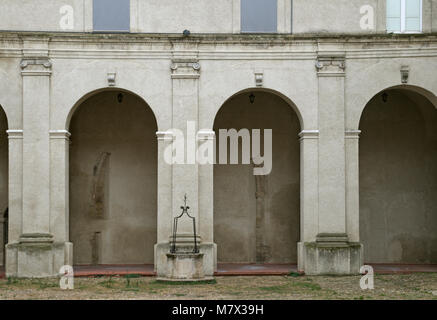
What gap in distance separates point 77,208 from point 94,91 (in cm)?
450

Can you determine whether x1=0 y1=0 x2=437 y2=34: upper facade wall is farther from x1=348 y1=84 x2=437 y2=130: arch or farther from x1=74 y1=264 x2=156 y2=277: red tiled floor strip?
x1=74 y1=264 x2=156 y2=277: red tiled floor strip

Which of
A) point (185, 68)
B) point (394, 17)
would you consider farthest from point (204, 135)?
point (394, 17)

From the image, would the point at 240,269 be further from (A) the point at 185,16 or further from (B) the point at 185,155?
(A) the point at 185,16

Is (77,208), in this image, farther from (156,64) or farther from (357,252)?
(357,252)

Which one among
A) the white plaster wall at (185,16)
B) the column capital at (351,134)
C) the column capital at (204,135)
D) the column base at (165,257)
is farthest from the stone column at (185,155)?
the column capital at (351,134)

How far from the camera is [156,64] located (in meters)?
21.3

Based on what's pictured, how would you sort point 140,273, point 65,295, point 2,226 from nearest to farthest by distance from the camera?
1. point 65,295
2. point 140,273
3. point 2,226

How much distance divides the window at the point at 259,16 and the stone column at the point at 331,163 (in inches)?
69.7

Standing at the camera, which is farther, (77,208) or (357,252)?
(77,208)

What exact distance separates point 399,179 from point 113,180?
936 cm

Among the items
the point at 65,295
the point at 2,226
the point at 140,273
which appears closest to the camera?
the point at 65,295

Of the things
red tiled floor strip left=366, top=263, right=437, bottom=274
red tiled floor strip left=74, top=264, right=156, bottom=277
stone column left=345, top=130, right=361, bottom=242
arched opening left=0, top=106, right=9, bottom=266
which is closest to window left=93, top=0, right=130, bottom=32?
arched opening left=0, top=106, right=9, bottom=266

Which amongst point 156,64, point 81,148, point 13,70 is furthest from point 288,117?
point 13,70

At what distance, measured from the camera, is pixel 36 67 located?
69.1 feet
